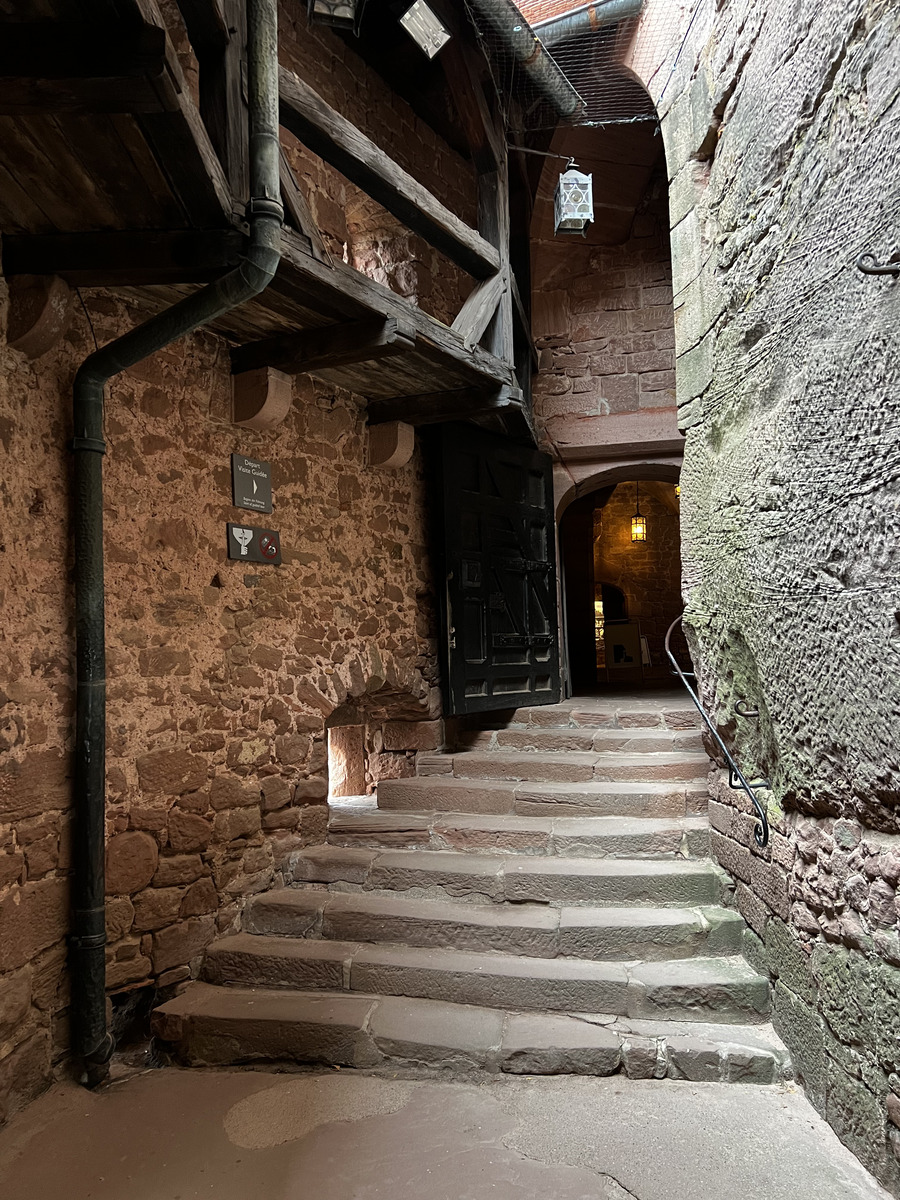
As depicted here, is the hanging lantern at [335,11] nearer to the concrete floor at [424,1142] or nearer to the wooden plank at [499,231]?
the wooden plank at [499,231]

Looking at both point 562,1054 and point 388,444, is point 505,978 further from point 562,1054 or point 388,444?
point 388,444

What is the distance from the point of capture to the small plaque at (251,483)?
3781mm

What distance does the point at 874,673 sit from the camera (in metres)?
2.10

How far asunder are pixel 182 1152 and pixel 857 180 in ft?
11.9

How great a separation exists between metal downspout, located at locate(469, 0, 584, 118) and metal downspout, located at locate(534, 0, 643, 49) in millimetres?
110

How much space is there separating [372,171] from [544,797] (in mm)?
3345

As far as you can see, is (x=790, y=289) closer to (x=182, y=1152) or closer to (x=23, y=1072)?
(x=182, y=1152)

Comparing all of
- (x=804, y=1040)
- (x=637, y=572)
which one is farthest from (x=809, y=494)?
(x=637, y=572)

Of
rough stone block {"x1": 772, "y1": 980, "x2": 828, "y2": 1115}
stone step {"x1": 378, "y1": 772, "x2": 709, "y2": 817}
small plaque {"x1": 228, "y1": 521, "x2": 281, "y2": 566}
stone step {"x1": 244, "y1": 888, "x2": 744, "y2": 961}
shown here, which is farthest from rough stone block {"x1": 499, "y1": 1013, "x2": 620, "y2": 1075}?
small plaque {"x1": 228, "y1": 521, "x2": 281, "y2": 566}

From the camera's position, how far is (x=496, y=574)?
5.53m

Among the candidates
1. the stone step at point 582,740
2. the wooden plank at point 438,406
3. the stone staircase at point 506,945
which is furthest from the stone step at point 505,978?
the wooden plank at point 438,406

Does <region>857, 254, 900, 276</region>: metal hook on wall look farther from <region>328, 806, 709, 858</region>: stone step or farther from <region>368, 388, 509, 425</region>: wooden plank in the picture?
<region>328, 806, 709, 858</region>: stone step

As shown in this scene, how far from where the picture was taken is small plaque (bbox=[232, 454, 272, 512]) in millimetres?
3781

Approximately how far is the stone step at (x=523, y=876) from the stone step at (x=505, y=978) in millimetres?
336
